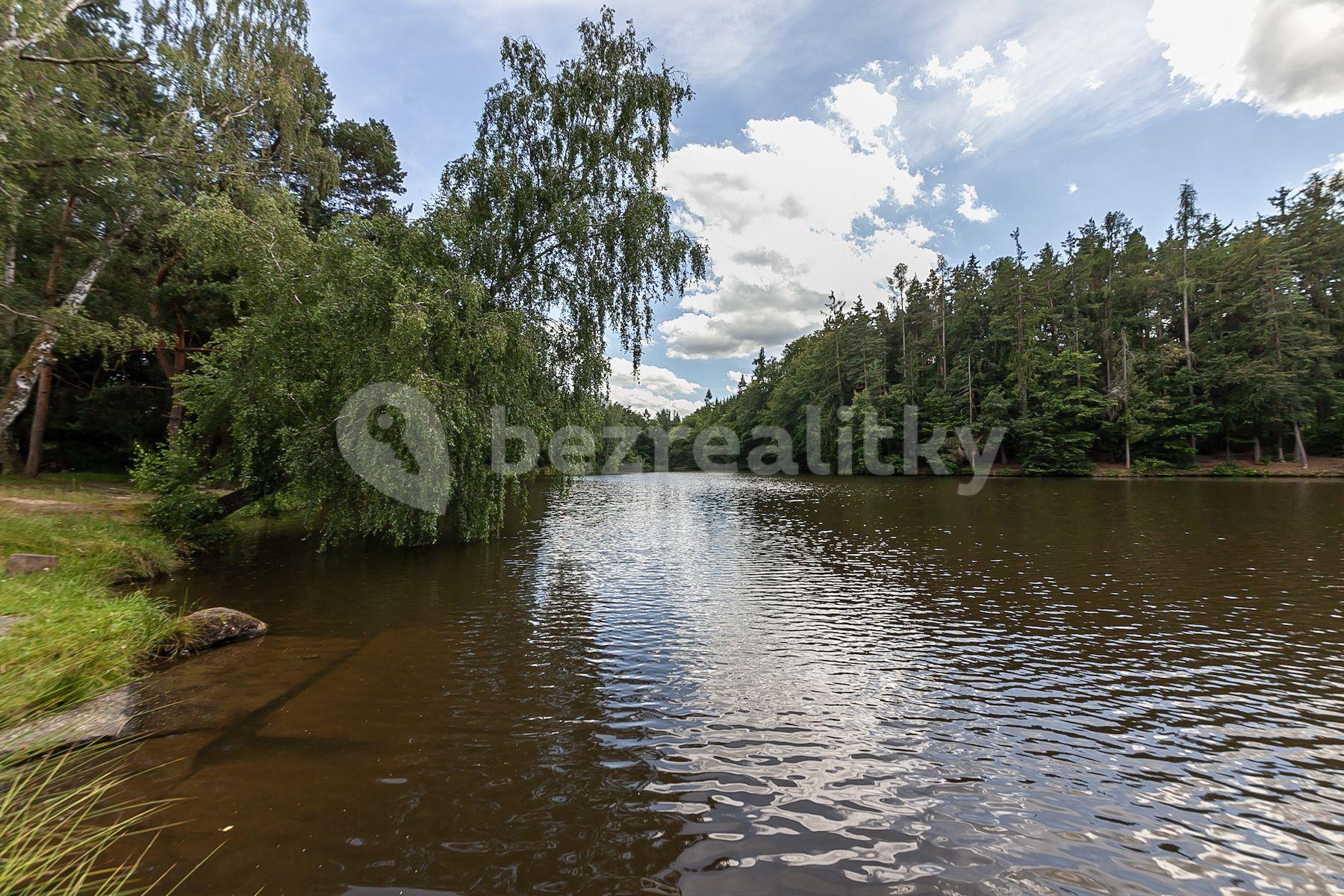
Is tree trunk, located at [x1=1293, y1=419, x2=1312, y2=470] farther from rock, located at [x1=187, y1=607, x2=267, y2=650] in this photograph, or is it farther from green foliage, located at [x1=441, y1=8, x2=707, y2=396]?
rock, located at [x1=187, y1=607, x2=267, y2=650]

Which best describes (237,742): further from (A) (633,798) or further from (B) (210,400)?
(B) (210,400)

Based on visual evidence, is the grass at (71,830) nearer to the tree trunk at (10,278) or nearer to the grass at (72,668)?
the grass at (72,668)

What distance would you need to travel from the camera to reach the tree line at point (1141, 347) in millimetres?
48969

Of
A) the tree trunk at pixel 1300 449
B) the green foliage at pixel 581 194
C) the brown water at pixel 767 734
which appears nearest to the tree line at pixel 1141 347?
the tree trunk at pixel 1300 449

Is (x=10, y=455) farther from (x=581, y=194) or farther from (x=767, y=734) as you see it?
(x=767, y=734)

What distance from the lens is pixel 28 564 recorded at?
33.6 ft

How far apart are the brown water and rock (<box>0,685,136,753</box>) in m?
0.56

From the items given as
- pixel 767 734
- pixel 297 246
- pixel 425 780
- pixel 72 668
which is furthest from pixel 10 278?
pixel 767 734

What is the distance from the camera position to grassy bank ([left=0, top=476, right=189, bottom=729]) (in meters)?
6.07

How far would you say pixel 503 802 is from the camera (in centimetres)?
509

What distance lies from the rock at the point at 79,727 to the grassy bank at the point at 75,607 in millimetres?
182

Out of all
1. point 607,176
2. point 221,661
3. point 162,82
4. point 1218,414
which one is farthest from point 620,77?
Result: point 1218,414

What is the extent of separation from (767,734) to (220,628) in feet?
31.6

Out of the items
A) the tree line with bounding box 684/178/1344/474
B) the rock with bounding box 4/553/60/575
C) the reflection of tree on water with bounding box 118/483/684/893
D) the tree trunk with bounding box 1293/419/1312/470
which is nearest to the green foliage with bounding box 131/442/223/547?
the rock with bounding box 4/553/60/575
